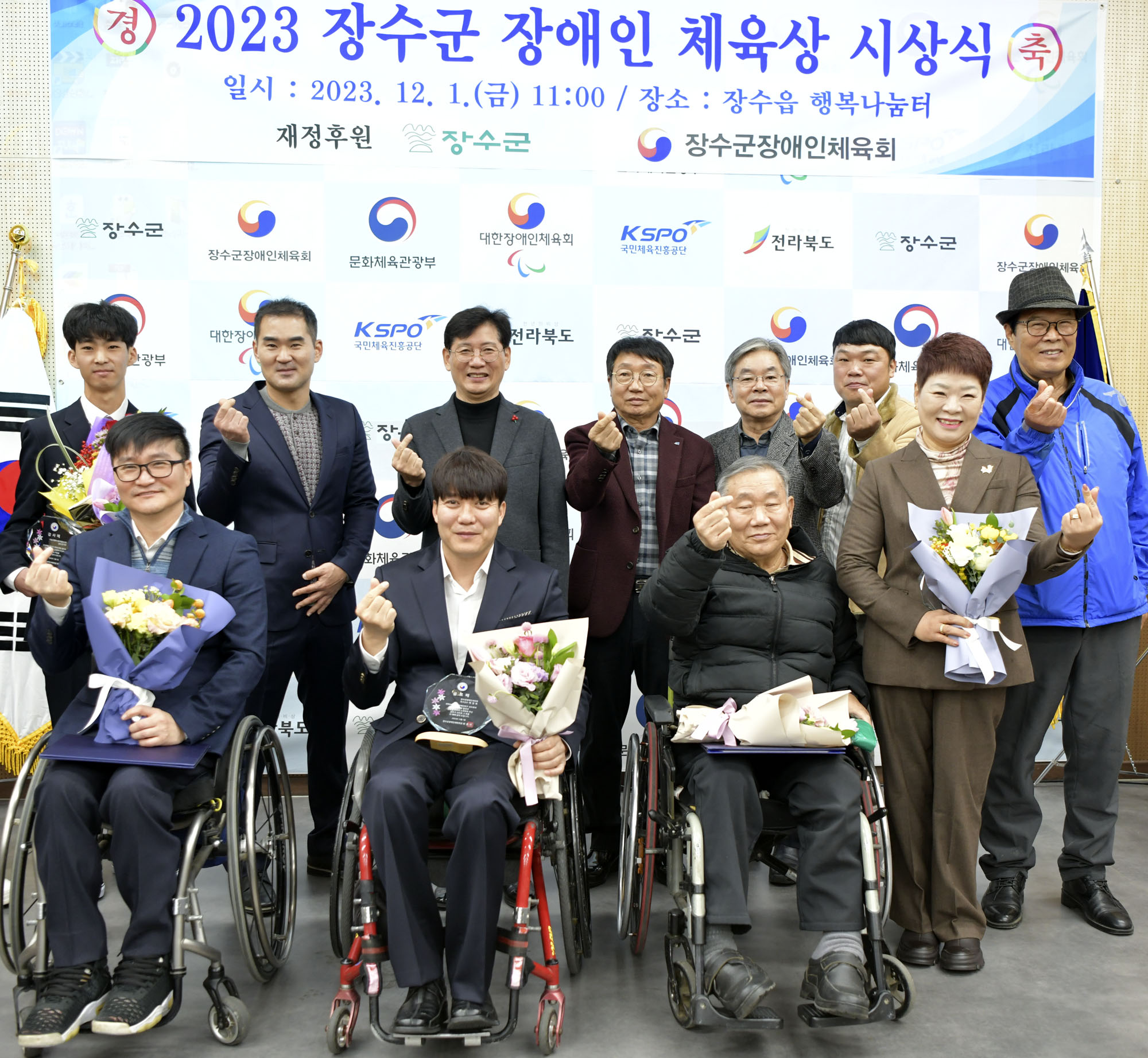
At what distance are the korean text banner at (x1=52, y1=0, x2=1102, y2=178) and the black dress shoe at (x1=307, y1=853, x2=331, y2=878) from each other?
2882mm

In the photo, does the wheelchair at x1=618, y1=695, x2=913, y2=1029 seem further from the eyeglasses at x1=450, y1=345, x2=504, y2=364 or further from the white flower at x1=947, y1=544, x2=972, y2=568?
the eyeglasses at x1=450, y1=345, x2=504, y2=364

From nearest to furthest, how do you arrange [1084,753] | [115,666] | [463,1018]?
[463,1018] → [115,666] → [1084,753]

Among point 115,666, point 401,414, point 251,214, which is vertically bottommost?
point 115,666

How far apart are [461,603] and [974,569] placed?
1376mm

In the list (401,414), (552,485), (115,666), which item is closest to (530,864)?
(115,666)

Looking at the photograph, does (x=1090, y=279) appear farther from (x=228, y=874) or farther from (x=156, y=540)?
(x=228, y=874)

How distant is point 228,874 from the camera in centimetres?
255

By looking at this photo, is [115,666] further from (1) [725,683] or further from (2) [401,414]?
(2) [401,414]

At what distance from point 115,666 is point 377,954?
0.96 metres

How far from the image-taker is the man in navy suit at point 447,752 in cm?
225

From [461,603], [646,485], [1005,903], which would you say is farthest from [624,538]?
[1005,903]

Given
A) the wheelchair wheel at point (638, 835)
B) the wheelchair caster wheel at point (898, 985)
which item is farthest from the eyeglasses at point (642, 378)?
the wheelchair caster wheel at point (898, 985)

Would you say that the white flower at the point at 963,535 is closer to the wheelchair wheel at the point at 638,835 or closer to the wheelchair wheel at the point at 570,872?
the wheelchair wheel at the point at 638,835

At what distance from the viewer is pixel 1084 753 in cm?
312
